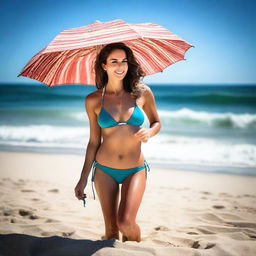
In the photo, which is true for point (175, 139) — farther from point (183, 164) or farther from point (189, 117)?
point (189, 117)

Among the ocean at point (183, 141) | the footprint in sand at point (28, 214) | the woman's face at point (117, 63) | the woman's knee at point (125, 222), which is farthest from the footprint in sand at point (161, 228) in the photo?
the ocean at point (183, 141)

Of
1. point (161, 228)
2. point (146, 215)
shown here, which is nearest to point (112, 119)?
point (161, 228)

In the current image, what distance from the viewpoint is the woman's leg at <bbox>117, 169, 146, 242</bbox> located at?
3.06 m

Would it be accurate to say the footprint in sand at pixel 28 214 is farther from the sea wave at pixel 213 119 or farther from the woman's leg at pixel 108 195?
the sea wave at pixel 213 119

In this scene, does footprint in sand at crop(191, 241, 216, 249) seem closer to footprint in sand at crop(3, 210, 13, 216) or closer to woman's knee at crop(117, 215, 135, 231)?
woman's knee at crop(117, 215, 135, 231)

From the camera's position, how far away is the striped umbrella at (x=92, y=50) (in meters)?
3.03

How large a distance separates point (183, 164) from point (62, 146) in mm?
4604

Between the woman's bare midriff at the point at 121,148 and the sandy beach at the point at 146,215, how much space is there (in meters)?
0.77

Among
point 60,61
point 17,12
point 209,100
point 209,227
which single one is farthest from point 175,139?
point 209,100

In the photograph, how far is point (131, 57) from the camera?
350 cm

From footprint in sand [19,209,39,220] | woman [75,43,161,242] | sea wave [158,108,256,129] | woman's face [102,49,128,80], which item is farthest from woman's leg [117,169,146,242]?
sea wave [158,108,256,129]

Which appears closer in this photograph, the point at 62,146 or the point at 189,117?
the point at 62,146

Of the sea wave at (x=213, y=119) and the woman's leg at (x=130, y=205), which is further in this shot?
the sea wave at (x=213, y=119)

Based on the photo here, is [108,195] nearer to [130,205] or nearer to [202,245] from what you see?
[130,205]
